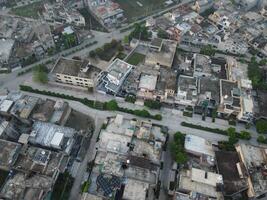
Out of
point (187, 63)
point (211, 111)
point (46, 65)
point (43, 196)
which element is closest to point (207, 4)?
point (187, 63)

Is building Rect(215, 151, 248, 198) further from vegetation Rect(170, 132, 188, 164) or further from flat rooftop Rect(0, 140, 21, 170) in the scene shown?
Answer: flat rooftop Rect(0, 140, 21, 170)

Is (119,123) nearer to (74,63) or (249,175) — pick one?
(74,63)

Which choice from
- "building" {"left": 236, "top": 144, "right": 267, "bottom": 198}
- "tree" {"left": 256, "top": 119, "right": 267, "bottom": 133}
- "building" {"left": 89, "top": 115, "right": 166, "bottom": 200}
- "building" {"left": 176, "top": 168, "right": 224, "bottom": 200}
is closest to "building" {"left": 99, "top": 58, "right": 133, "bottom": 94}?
"building" {"left": 89, "top": 115, "right": 166, "bottom": 200}

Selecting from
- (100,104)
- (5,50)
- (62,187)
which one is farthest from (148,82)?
(5,50)

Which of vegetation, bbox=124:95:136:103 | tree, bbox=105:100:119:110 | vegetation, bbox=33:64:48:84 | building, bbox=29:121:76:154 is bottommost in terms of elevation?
building, bbox=29:121:76:154

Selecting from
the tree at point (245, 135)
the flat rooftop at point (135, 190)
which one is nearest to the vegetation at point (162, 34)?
the tree at point (245, 135)
